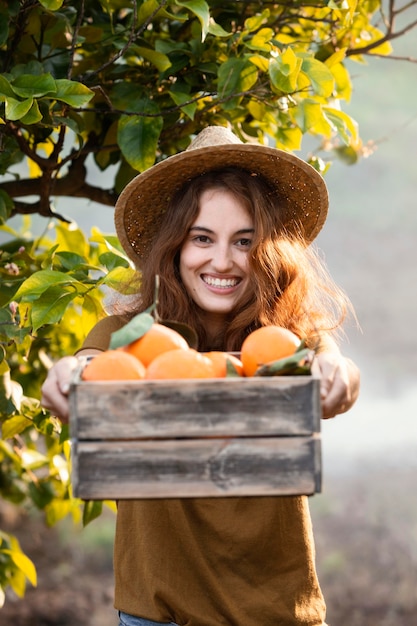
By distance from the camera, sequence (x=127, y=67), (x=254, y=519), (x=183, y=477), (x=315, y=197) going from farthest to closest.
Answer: (x=127, y=67)
(x=315, y=197)
(x=254, y=519)
(x=183, y=477)

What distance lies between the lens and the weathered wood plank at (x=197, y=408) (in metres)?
0.85

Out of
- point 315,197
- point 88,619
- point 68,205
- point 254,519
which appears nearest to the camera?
point 254,519

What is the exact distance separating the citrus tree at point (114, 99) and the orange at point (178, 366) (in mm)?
352

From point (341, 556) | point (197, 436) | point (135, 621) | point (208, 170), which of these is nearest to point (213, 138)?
point (208, 170)

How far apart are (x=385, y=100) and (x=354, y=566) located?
5.62 ft

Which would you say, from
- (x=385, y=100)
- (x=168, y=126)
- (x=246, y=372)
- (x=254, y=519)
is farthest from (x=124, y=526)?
(x=385, y=100)

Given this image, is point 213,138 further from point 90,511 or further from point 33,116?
point 90,511

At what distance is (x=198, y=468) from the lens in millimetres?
859

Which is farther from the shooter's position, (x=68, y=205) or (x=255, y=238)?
(x=68, y=205)

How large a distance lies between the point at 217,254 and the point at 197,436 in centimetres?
42

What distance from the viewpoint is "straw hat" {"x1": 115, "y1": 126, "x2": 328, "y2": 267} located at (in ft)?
4.20

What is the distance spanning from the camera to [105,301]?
1509 mm

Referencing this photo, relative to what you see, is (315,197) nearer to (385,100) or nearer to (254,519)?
(254,519)

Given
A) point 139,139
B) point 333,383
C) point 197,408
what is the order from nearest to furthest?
point 197,408 < point 333,383 < point 139,139
